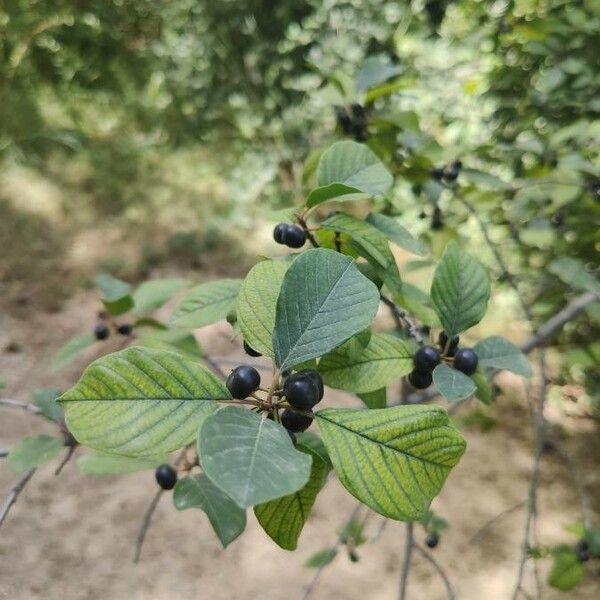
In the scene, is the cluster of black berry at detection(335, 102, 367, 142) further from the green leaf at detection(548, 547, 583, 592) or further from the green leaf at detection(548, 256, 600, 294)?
the green leaf at detection(548, 547, 583, 592)

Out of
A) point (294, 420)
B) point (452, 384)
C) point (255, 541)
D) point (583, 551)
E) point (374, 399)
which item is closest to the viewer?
point (294, 420)

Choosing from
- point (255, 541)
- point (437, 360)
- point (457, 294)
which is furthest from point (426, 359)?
point (255, 541)

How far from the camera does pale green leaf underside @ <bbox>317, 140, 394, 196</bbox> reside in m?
0.77

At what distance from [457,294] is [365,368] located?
19 centimetres

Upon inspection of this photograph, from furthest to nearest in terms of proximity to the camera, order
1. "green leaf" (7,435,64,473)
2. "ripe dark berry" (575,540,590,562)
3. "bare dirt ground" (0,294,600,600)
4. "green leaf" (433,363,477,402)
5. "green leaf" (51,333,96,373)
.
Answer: "bare dirt ground" (0,294,600,600) < "ripe dark berry" (575,540,590,562) < "green leaf" (51,333,96,373) < "green leaf" (7,435,64,473) < "green leaf" (433,363,477,402)

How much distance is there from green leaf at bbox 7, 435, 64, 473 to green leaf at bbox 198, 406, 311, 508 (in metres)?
0.66

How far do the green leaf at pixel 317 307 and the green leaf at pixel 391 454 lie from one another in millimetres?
69

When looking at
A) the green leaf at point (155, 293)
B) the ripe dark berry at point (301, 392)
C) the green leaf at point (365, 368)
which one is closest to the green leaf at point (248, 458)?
the ripe dark berry at point (301, 392)

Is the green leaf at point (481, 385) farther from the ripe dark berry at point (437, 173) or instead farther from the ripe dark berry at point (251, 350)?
the ripe dark berry at point (437, 173)

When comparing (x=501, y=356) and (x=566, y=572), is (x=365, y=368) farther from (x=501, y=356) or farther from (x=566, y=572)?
(x=566, y=572)

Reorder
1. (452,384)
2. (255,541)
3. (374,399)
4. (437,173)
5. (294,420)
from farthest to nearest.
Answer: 1. (255,541)
2. (437,173)
3. (374,399)
4. (452,384)
5. (294,420)

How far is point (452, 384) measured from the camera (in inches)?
25.9

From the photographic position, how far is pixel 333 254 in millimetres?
596

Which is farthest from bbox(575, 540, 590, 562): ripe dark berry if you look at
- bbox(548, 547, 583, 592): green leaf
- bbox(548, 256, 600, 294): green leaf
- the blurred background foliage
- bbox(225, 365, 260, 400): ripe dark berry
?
bbox(225, 365, 260, 400): ripe dark berry
